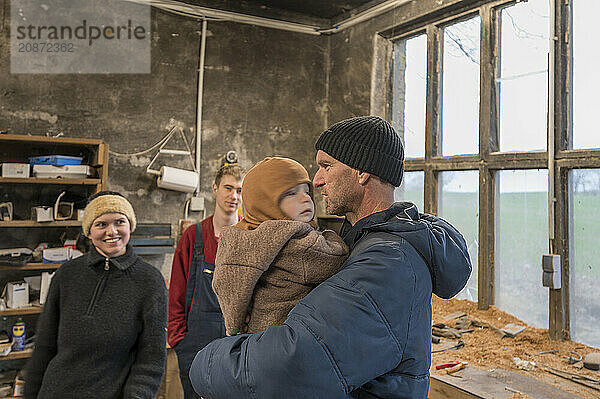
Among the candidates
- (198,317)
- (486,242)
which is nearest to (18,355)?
(198,317)

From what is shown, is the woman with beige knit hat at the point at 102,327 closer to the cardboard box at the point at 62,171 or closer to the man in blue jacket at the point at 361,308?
the man in blue jacket at the point at 361,308

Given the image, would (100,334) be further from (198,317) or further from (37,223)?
(37,223)

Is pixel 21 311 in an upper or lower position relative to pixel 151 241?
lower

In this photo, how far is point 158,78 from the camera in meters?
4.15

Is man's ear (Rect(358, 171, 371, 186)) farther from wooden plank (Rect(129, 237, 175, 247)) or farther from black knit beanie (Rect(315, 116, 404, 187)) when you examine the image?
wooden plank (Rect(129, 237, 175, 247))

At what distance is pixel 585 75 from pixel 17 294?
156 inches

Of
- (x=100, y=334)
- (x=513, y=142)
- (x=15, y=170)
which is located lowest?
(x=100, y=334)

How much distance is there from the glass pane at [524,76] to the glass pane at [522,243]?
0.78 feet

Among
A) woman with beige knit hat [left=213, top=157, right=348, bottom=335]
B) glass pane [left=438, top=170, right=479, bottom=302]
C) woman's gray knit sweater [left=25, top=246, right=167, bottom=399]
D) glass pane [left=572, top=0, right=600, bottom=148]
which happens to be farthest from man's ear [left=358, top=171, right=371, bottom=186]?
glass pane [left=438, top=170, right=479, bottom=302]

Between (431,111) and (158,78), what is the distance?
2.31 meters

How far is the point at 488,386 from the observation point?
7.64ft

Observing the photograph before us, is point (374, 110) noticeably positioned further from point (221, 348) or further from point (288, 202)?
point (221, 348)

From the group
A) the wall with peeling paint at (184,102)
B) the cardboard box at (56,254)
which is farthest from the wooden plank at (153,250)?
the cardboard box at (56,254)

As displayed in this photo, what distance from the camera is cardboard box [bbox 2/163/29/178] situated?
3324mm
